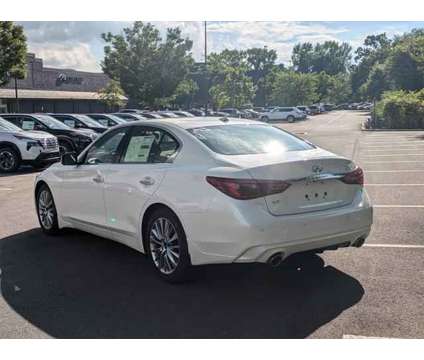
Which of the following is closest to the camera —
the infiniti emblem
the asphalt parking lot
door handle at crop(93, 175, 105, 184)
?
the asphalt parking lot

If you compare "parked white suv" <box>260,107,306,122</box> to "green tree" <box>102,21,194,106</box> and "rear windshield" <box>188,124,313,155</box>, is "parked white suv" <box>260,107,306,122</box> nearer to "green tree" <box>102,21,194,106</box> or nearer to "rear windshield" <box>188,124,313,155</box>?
"green tree" <box>102,21,194,106</box>

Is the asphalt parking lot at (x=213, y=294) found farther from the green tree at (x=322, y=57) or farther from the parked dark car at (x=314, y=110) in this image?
the green tree at (x=322, y=57)

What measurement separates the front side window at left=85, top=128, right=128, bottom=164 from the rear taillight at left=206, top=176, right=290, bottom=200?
5.80 feet

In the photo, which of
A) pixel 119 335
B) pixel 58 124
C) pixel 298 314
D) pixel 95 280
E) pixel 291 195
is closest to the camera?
pixel 119 335

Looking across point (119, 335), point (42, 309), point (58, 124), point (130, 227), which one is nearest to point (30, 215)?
point (130, 227)

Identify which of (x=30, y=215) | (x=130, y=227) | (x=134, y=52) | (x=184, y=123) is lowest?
(x=30, y=215)

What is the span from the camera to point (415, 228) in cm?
668

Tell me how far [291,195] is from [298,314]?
A: 96cm

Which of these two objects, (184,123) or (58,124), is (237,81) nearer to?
(58,124)

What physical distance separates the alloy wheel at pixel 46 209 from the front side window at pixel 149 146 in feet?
5.87

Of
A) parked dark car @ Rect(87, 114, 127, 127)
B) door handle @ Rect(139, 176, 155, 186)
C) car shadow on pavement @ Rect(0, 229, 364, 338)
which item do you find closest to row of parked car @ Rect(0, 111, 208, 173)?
parked dark car @ Rect(87, 114, 127, 127)

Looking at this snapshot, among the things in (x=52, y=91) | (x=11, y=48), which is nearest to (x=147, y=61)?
(x=52, y=91)

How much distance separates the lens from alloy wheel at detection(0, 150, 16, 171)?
1424 centimetres

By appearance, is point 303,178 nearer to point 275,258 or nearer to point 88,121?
point 275,258
